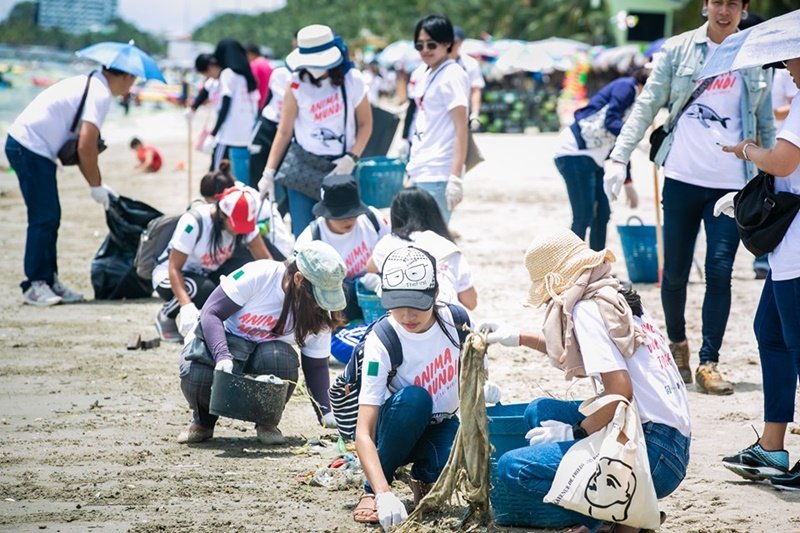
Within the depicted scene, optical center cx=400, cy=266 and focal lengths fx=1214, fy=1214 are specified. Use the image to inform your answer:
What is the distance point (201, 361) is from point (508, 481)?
196cm

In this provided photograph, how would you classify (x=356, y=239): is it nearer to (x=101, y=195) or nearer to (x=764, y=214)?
(x=101, y=195)

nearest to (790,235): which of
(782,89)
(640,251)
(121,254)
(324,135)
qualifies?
(324,135)

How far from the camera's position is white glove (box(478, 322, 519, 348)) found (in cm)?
428

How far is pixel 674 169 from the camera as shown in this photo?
6.35 metres

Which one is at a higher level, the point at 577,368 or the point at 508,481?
the point at 577,368

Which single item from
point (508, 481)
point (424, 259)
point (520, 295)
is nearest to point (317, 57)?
point (520, 295)

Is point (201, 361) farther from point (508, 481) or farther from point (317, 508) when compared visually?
point (508, 481)

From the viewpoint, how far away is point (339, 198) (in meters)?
7.06

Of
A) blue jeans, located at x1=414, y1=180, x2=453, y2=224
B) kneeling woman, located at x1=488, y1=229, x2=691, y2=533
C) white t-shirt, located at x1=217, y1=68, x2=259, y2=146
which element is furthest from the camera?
white t-shirt, located at x1=217, y1=68, x2=259, y2=146

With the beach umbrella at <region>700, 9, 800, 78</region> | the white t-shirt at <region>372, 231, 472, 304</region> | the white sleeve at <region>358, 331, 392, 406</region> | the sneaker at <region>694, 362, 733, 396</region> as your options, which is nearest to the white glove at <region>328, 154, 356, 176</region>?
the white t-shirt at <region>372, 231, 472, 304</region>

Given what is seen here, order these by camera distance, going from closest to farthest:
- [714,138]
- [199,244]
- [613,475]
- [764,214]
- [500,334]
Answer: [613,475] < [500,334] < [764,214] < [714,138] < [199,244]

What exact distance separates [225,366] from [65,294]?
13.9 feet

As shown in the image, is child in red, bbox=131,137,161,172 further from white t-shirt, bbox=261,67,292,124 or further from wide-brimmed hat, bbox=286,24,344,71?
wide-brimmed hat, bbox=286,24,344,71

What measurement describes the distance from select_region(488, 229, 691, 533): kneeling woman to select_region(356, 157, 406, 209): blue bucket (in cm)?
476
